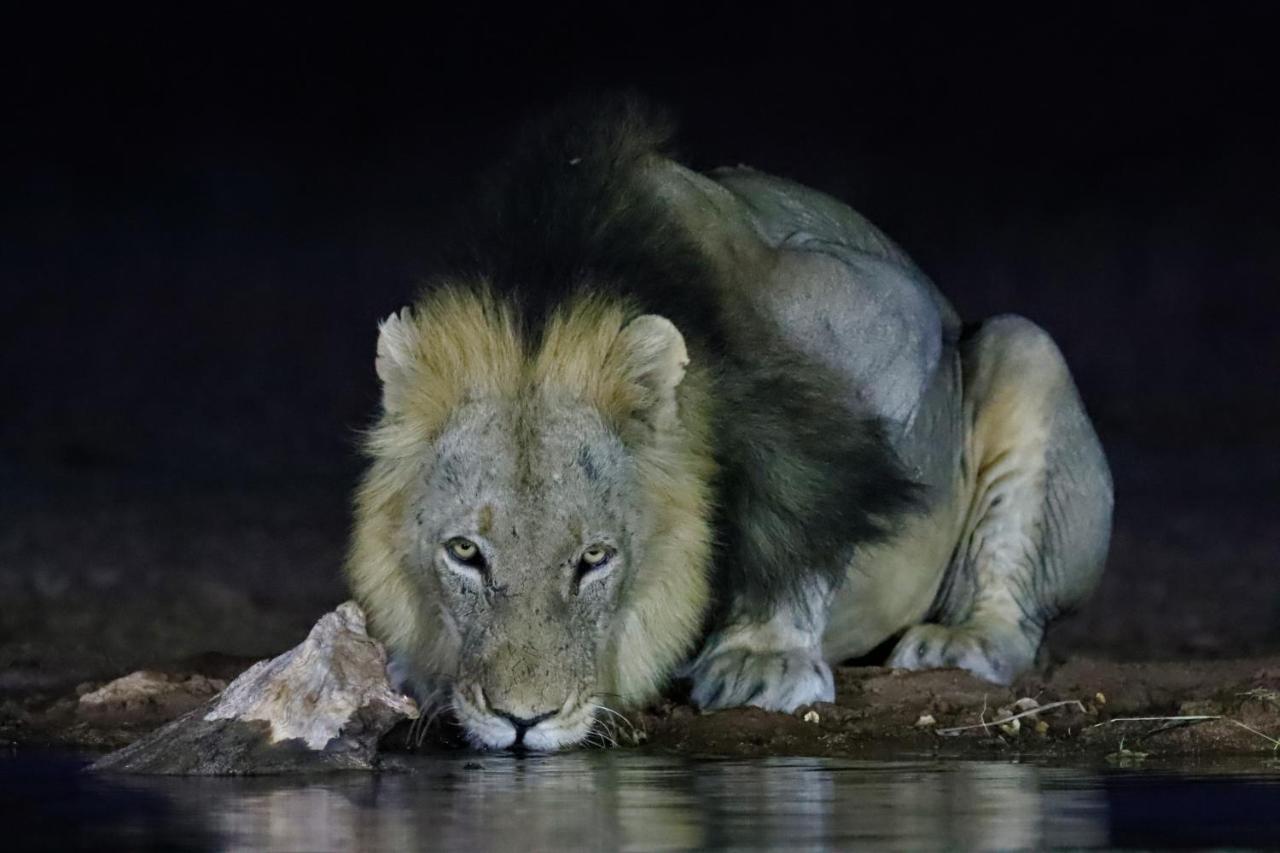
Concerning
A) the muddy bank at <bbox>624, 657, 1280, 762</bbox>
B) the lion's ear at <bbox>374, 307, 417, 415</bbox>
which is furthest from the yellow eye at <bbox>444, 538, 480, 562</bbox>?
the muddy bank at <bbox>624, 657, 1280, 762</bbox>

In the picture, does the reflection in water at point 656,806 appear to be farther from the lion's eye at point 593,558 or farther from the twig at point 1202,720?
the twig at point 1202,720

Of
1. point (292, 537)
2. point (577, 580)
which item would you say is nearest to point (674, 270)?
point (577, 580)

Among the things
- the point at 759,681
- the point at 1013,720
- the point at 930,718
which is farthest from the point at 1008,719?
the point at 759,681

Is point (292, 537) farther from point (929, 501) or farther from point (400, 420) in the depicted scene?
point (400, 420)

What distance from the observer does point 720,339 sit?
7.49 metres

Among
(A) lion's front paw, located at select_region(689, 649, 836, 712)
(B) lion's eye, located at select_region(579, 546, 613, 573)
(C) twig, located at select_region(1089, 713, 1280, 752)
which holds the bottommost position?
(C) twig, located at select_region(1089, 713, 1280, 752)

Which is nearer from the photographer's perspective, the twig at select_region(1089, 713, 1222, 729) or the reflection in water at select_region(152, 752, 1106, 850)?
the reflection in water at select_region(152, 752, 1106, 850)

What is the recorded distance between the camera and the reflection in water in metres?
4.93

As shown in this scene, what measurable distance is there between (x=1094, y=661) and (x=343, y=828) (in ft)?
12.6

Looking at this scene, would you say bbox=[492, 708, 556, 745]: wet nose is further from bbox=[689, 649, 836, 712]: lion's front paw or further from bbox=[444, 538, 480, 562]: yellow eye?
bbox=[689, 649, 836, 712]: lion's front paw

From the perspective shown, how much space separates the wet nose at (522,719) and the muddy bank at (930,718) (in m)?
0.43

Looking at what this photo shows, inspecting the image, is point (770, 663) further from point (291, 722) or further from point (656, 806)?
point (656, 806)

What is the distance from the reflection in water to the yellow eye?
0.48 m

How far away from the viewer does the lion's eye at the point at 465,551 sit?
22.1 feet
